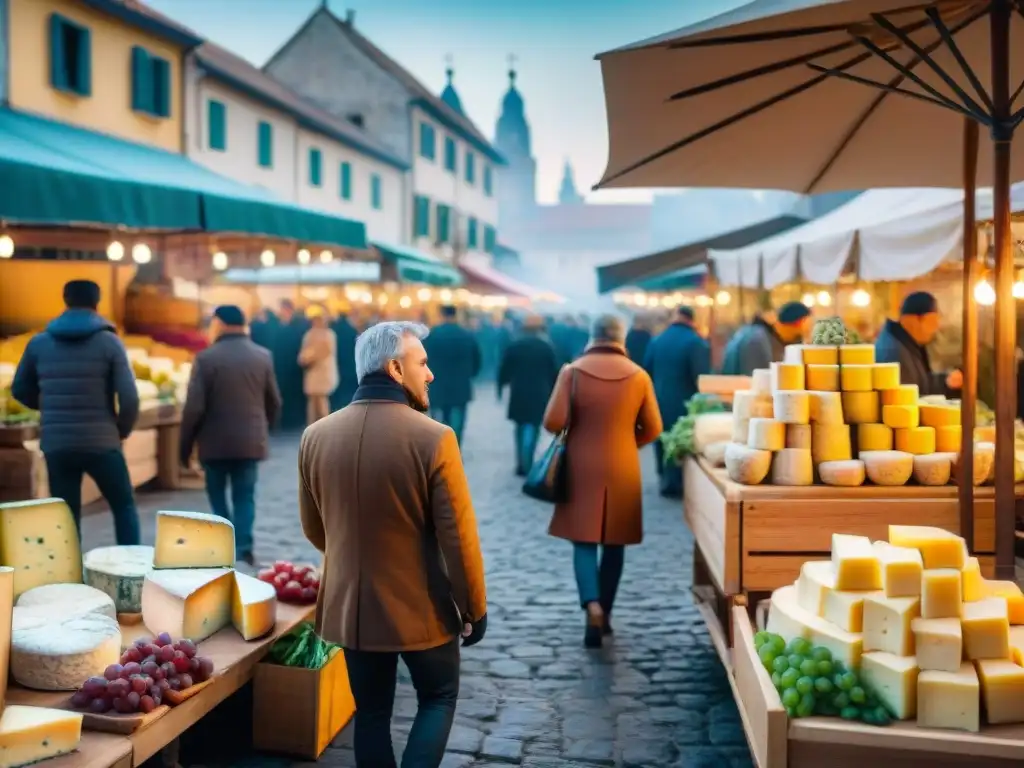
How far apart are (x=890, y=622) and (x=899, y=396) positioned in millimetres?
1701

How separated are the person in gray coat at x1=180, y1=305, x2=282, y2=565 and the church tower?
92.1 meters

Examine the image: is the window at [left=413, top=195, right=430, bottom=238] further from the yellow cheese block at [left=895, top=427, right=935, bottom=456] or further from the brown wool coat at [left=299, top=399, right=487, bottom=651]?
the brown wool coat at [left=299, top=399, right=487, bottom=651]

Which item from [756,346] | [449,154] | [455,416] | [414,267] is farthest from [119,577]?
[449,154]

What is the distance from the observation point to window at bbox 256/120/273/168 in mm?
23875

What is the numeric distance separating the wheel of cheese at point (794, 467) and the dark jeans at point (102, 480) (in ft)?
14.3

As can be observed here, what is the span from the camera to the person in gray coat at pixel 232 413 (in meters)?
7.59

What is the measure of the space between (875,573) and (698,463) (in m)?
2.40

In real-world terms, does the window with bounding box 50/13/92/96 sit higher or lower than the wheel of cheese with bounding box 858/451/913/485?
higher

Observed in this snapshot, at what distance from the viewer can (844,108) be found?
550 cm

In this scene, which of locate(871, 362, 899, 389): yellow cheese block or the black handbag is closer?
locate(871, 362, 899, 389): yellow cheese block


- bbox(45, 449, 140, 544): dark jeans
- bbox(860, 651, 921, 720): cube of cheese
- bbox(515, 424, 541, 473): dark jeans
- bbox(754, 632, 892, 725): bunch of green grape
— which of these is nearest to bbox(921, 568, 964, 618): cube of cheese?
bbox(860, 651, 921, 720): cube of cheese

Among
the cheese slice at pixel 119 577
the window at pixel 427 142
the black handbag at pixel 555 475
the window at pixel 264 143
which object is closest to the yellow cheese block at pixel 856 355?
the black handbag at pixel 555 475

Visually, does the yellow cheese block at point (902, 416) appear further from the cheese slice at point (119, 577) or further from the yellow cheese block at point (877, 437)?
the cheese slice at point (119, 577)

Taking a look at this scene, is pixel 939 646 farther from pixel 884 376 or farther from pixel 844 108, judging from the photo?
pixel 844 108
